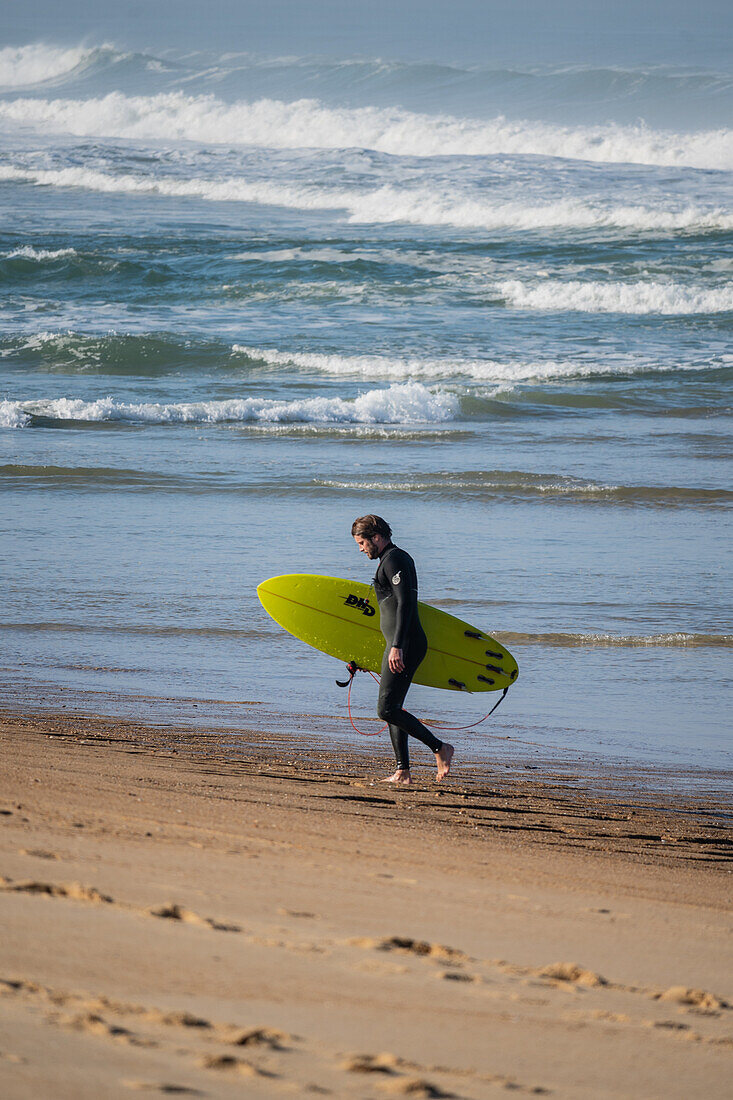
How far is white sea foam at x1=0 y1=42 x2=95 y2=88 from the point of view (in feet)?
266

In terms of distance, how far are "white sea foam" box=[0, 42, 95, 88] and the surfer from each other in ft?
281

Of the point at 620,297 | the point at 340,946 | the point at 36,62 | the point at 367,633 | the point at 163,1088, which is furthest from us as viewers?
the point at 36,62

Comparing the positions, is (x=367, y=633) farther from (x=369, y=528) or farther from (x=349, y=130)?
(x=349, y=130)

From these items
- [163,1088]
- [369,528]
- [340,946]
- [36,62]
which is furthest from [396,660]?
[36,62]

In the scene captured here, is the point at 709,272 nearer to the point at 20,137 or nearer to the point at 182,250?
the point at 182,250

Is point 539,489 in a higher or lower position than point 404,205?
lower

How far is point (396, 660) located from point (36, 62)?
91034 mm

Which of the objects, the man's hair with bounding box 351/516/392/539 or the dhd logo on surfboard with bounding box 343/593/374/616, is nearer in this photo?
the man's hair with bounding box 351/516/392/539

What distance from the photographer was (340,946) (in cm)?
272

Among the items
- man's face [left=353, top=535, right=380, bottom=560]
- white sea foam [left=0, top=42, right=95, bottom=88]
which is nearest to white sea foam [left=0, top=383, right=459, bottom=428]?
man's face [left=353, top=535, right=380, bottom=560]

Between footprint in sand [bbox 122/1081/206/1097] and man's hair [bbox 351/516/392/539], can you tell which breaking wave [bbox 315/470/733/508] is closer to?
man's hair [bbox 351/516/392/539]

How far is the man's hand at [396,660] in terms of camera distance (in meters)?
5.24

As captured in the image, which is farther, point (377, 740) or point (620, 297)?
point (620, 297)

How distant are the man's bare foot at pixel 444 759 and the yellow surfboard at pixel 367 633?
93cm
